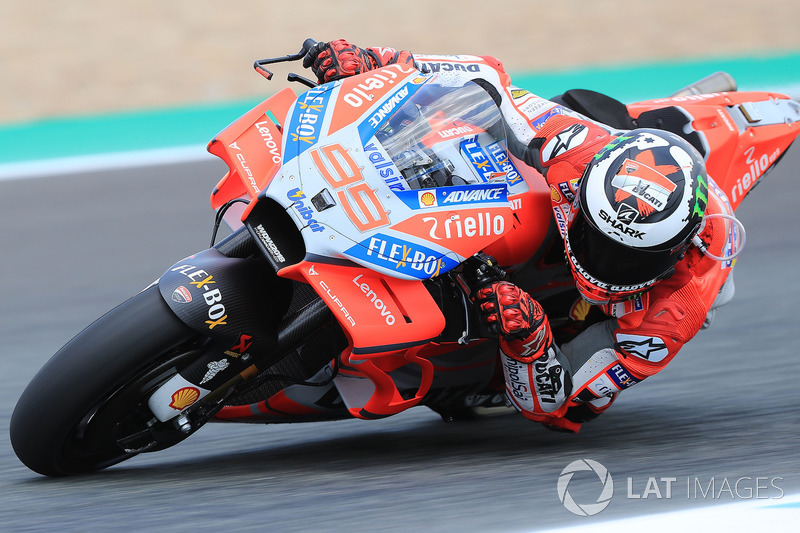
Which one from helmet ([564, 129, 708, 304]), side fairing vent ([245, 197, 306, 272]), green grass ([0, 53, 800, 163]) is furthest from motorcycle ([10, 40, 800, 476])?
green grass ([0, 53, 800, 163])

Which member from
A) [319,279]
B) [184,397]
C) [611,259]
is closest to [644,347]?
[611,259]

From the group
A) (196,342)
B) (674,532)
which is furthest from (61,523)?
(674,532)

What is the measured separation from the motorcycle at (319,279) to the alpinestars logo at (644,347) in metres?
0.35

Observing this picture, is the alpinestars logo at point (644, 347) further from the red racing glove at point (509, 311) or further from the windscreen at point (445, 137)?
the windscreen at point (445, 137)

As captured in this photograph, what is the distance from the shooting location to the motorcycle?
3037 mm

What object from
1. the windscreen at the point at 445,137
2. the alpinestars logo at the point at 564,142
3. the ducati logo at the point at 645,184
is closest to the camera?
the ducati logo at the point at 645,184

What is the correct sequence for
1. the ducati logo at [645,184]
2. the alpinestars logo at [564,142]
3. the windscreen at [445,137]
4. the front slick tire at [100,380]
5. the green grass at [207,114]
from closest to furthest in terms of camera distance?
the front slick tire at [100,380], the ducati logo at [645,184], the windscreen at [445,137], the alpinestars logo at [564,142], the green grass at [207,114]

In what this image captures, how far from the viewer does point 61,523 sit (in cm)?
301

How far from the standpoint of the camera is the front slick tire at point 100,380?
3.01 m

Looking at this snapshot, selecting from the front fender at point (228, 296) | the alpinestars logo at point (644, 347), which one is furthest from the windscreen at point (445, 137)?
the alpinestars logo at point (644, 347)

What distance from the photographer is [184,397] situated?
319cm

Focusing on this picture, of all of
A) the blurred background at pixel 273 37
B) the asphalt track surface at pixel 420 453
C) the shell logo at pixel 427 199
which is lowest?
the blurred background at pixel 273 37

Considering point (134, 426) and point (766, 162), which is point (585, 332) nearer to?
point (766, 162)

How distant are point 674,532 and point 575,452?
0.94m
